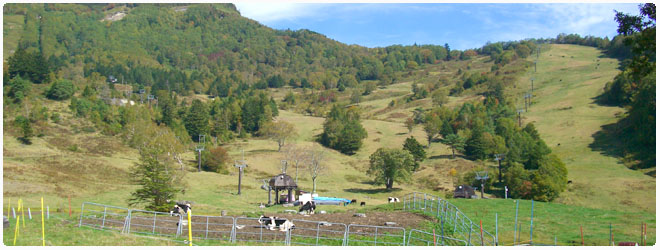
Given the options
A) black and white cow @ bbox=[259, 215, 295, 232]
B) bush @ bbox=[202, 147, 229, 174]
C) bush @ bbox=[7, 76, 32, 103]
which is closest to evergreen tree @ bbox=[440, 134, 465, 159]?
Answer: bush @ bbox=[202, 147, 229, 174]

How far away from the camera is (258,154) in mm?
106250

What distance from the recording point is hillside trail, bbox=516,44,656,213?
6725cm

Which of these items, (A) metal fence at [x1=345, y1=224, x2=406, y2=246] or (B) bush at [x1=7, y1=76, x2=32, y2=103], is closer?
(A) metal fence at [x1=345, y1=224, x2=406, y2=246]

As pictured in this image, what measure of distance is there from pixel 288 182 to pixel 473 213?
58.0 feet

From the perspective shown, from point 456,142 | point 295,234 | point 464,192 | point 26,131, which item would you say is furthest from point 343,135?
point 295,234

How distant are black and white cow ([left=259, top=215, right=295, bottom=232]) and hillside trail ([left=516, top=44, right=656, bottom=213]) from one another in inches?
1945

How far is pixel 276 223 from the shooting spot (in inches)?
949

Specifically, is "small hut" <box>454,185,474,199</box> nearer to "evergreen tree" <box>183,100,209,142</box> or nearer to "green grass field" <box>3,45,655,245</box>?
"green grass field" <box>3,45,655,245</box>

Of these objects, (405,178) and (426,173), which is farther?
(426,173)

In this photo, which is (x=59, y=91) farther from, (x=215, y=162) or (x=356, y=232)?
(x=356, y=232)

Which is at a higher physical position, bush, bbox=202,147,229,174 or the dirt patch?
the dirt patch

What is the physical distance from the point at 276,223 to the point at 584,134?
100685mm

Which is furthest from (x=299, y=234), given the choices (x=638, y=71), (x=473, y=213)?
(x=473, y=213)

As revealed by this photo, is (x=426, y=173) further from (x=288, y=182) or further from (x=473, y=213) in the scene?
(x=473, y=213)
